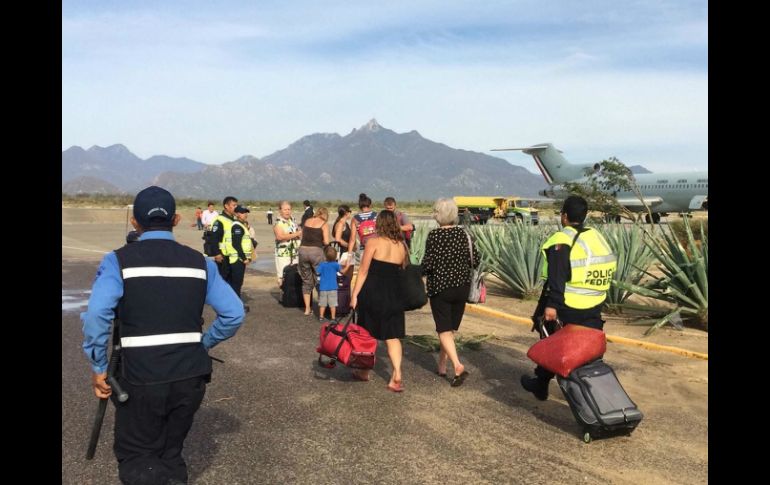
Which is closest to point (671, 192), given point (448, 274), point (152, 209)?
point (448, 274)

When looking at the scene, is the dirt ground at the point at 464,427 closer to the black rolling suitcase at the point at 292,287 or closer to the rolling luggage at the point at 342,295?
the rolling luggage at the point at 342,295

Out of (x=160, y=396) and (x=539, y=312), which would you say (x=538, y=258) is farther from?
(x=160, y=396)

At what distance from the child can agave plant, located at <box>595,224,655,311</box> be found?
162 inches

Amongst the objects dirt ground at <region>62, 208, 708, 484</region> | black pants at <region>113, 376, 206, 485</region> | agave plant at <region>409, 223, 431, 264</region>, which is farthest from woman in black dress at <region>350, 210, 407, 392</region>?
Result: agave plant at <region>409, 223, 431, 264</region>

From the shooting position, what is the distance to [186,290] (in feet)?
9.72

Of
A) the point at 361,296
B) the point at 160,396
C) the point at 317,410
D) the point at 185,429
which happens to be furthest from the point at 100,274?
the point at 361,296

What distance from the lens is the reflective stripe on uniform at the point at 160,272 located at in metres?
2.87

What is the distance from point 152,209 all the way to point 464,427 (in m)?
2.98

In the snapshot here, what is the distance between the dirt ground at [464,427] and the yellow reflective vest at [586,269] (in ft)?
3.33

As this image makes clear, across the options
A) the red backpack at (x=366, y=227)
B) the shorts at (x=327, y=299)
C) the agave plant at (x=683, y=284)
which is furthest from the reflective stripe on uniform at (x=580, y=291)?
the red backpack at (x=366, y=227)

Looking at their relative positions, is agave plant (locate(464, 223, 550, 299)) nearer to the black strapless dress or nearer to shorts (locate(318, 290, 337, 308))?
shorts (locate(318, 290, 337, 308))

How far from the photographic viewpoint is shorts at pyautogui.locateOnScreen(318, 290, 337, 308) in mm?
9172

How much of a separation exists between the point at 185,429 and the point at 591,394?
2.91 metres

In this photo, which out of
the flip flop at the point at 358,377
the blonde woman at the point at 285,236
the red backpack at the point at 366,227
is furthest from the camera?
the blonde woman at the point at 285,236
